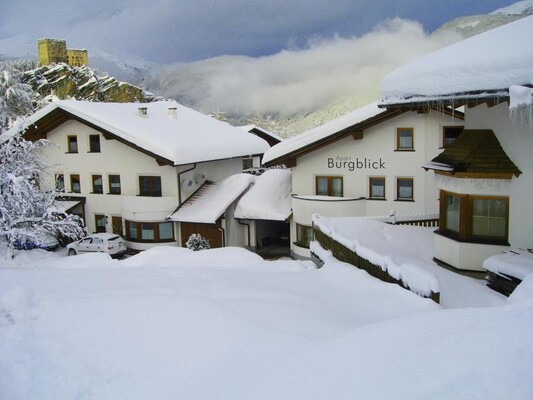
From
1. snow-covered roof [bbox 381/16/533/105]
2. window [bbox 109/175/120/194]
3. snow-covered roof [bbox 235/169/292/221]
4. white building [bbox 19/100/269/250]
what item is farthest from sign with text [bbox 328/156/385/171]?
window [bbox 109/175/120/194]

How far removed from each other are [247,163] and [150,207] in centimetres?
957

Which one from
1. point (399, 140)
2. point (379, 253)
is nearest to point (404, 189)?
point (399, 140)

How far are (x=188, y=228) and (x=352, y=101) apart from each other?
39.0 meters

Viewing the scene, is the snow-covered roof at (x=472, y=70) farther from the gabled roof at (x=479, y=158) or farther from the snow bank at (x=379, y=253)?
the snow bank at (x=379, y=253)

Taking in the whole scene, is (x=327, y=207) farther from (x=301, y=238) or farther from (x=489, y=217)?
(x=489, y=217)

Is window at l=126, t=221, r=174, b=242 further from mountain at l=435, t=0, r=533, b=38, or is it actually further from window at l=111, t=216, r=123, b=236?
mountain at l=435, t=0, r=533, b=38

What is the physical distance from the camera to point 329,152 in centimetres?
2147

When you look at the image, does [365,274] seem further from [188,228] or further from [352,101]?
[352,101]

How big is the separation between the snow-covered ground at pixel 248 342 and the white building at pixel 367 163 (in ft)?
38.3

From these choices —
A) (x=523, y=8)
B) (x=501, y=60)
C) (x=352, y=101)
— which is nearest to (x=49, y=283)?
(x=501, y=60)

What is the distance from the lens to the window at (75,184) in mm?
27227

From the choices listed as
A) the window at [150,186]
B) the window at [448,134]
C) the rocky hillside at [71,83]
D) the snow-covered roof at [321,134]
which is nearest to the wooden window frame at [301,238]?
the snow-covered roof at [321,134]

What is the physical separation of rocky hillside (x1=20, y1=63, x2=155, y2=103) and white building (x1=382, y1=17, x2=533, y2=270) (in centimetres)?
5712

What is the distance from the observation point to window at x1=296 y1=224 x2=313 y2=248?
70.4 ft
